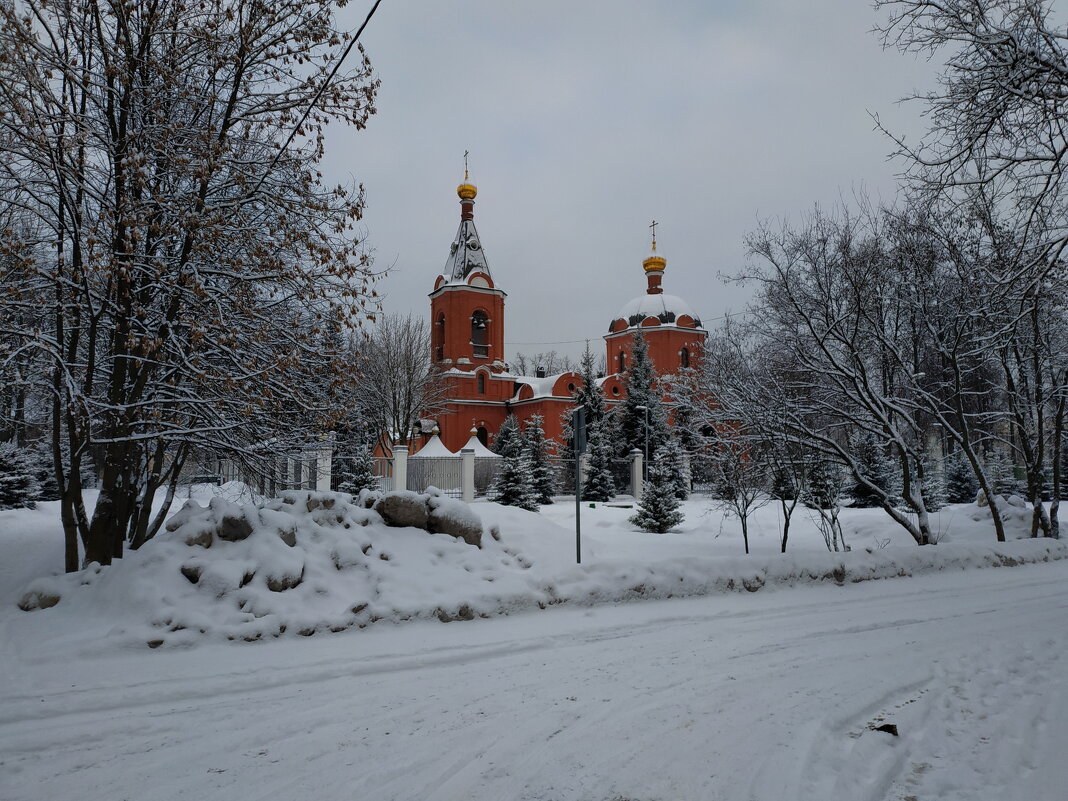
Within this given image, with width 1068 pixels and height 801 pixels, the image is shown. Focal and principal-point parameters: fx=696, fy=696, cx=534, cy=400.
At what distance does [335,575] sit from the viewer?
7.23m

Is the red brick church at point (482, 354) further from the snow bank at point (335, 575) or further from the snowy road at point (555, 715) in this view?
the snowy road at point (555, 715)

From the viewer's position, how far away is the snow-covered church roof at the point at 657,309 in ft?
160

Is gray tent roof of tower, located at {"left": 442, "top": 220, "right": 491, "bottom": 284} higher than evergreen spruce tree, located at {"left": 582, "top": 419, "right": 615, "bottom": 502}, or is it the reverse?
gray tent roof of tower, located at {"left": 442, "top": 220, "right": 491, "bottom": 284}

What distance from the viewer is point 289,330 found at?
304 inches

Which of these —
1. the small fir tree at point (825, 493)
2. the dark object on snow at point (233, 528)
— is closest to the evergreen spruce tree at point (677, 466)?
the small fir tree at point (825, 493)

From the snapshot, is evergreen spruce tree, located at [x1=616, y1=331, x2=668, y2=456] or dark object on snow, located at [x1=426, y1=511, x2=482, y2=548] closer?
dark object on snow, located at [x1=426, y1=511, x2=482, y2=548]

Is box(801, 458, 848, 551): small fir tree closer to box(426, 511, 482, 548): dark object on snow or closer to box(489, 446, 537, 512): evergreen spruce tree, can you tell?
box(426, 511, 482, 548): dark object on snow

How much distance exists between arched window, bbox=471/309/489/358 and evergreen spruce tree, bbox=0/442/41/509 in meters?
31.1

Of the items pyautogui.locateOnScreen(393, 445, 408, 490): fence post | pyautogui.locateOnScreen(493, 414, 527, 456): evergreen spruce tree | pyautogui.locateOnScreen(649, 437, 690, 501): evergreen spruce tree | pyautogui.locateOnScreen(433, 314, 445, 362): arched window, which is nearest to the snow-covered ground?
pyautogui.locateOnScreen(393, 445, 408, 490): fence post

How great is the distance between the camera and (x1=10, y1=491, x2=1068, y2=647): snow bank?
6.20 meters

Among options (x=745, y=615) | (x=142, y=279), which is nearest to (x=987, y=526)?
(x=745, y=615)

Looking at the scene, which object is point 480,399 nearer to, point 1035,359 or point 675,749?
point 1035,359

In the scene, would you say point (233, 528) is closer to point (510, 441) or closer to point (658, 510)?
point (658, 510)

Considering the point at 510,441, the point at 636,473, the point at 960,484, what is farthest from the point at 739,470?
the point at 960,484
